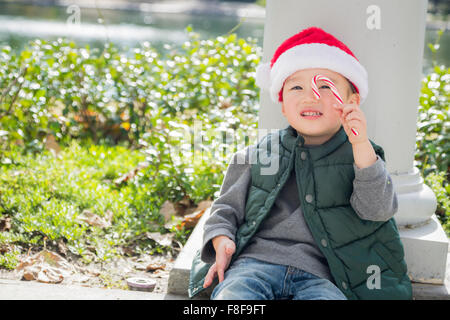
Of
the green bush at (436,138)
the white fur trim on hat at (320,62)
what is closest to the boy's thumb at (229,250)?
the white fur trim on hat at (320,62)

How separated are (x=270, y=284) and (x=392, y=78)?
1131 millimetres

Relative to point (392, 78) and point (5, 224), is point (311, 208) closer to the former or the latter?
point (392, 78)

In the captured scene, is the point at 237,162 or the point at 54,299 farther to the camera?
the point at 237,162

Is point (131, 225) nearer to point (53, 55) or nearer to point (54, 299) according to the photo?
point (54, 299)

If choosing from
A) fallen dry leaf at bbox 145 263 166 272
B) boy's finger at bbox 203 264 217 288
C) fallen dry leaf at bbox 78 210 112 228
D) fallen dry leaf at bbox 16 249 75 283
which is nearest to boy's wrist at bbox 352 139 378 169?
boy's finger at bbox 203 264 217 288

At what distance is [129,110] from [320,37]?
8.26 feet

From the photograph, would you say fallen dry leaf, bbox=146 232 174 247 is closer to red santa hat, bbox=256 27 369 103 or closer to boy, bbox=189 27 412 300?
boy, bbox=189 27 412 300

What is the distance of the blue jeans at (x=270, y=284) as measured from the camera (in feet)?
6.11

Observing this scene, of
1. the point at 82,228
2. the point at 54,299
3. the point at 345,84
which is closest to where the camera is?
the point at 54,299

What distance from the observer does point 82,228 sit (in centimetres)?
290

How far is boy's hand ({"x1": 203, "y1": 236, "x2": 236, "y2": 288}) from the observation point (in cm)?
205

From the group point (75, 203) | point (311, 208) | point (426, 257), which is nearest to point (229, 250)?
point (311, 208)

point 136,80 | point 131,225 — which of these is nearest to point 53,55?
point 136,80

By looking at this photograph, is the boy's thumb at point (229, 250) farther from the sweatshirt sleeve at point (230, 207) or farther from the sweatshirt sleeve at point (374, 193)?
the sweatshirt sleeve at point (374, 193)
